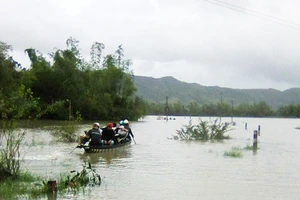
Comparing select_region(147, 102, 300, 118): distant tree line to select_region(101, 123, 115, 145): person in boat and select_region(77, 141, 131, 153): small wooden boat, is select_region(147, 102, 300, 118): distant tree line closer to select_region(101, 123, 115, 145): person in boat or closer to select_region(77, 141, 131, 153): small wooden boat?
select_region(101, 123, 115, 145): person in boat

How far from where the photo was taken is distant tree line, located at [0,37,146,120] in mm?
71938

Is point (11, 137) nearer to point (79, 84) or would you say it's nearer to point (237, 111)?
point (79, 84)

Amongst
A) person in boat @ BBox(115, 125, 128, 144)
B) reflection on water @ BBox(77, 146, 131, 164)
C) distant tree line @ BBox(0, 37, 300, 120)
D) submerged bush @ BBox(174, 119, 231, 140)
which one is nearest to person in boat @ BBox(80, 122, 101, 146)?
reflection on water @ BBox(77, 146, 131, 164)

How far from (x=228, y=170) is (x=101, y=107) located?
59.1m

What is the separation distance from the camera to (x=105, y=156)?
25.6 metres

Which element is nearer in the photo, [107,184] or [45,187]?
[45,187]

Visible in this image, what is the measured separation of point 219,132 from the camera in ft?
128

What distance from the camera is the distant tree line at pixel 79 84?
236ft

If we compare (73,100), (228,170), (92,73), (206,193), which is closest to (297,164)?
(228,170)

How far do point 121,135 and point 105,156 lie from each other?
5881 mm

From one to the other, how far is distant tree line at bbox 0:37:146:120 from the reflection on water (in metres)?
36.9

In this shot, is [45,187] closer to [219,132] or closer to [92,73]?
[219,132]

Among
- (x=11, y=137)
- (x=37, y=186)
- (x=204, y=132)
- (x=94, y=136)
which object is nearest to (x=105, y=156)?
(x=94, y=136)

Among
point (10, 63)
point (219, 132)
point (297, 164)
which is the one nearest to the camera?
point (297, 164)
